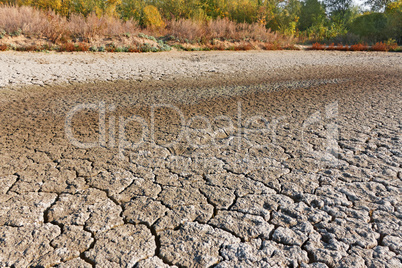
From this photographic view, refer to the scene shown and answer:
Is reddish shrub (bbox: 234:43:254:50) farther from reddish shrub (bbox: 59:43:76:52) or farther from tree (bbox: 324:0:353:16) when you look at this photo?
tree (bbox: 324:0:353:16)

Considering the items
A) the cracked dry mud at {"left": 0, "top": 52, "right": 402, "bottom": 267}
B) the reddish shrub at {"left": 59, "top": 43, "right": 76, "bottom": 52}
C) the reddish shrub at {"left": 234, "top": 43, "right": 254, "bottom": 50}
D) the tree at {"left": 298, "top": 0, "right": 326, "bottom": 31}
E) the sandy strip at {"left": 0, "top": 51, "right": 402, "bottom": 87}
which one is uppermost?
the tree at {"left": 298, "top": 0, "right": 326, "bottom": 31}

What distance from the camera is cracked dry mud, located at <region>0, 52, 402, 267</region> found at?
6.18ft

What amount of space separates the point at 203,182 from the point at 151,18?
32.1ft

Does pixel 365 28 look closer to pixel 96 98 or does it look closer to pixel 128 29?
pixel 128 29

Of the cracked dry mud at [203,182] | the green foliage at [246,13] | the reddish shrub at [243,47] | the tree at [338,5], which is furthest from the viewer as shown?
the tree at [338,5]

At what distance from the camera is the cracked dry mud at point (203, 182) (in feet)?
6.18

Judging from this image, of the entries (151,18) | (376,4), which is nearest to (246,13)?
(151,18)

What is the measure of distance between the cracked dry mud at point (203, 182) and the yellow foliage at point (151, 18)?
681 centimetres

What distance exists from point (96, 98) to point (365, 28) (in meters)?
16.3

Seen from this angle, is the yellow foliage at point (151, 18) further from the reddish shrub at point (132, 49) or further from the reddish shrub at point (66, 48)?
the reddish shrub at point (66, 48)

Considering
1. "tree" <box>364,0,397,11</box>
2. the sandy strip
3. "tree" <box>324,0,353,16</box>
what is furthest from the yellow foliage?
"tree" <box>364,0,397,11</box>

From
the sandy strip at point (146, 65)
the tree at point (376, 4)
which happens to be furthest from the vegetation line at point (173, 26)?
the tree at point (376, 4)

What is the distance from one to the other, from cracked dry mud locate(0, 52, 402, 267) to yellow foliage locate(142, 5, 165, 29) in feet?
22.4

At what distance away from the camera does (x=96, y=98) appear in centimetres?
484
